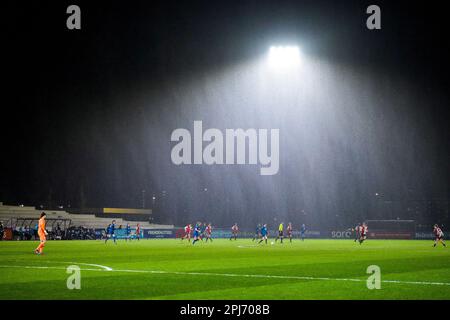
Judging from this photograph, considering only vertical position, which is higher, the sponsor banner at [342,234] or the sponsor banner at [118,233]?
the sponsor banner at [118,233]

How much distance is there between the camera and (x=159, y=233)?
82.6 metres

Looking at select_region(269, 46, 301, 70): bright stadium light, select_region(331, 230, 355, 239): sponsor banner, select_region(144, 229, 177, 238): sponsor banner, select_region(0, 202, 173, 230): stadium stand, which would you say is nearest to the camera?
select_region(269, 46, 301, 70): bright stadium light

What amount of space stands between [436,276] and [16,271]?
42.9 feet

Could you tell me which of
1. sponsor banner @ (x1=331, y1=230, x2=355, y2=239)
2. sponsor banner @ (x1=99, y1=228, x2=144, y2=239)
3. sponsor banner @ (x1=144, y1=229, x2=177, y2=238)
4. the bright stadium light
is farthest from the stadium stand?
the bright stadium light

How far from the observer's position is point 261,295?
40.3 ft

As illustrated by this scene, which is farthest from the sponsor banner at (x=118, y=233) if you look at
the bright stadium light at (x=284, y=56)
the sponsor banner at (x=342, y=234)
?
the sponsor banner at (x=342, y=234)

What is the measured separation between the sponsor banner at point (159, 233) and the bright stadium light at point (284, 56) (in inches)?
1448

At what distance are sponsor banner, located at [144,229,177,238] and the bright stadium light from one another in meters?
36.8

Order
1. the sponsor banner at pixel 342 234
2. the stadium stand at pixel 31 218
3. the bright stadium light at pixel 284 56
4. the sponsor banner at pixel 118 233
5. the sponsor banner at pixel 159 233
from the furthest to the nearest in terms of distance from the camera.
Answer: the sponsor banner at pixel 342 234
the sponsor banner at pixel 159 233
the sponsor banner at pixel 118 233
the stadium stand at pixel 31 218
the bright stadium light at pixel 284 56

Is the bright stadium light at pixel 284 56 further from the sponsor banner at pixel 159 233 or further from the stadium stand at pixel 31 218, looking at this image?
the sponsor banner at pixel 159 233

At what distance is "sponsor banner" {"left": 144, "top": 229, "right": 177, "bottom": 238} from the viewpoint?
81.7m

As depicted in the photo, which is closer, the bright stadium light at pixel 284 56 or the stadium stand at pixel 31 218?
the bright stadium light at pixel 284 56

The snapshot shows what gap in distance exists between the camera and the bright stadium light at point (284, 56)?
53844 millimetres

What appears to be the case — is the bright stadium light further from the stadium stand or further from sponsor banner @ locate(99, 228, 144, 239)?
the stadium stand
